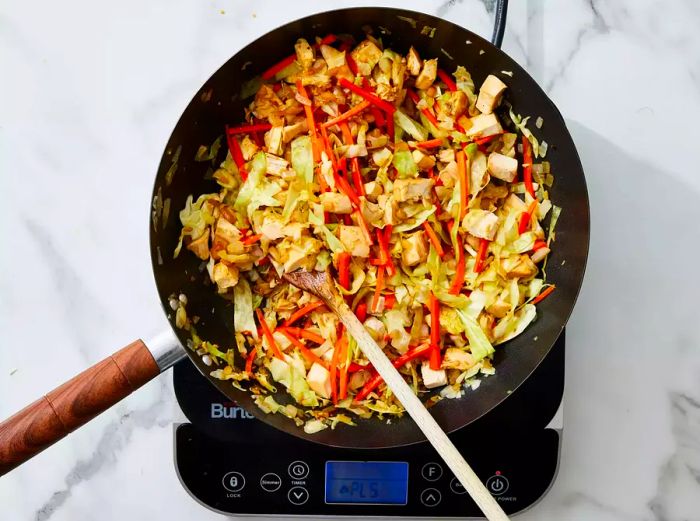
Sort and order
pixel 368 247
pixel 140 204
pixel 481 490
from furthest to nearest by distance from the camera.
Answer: pixel 140 204 < pixel 368 247 < pixel 481 490

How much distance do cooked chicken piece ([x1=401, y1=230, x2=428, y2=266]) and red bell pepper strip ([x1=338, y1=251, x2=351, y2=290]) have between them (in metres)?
0.08

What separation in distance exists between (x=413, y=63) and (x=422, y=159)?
0.47 ft

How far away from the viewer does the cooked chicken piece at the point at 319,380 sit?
1133 millimetres

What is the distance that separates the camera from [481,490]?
102cm

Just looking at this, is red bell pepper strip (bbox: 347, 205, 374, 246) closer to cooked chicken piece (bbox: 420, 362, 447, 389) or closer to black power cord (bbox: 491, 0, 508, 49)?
cooked chicken piece (bbox: 420, 362, 447, 389)

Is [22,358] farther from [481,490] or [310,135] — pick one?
[481,490]

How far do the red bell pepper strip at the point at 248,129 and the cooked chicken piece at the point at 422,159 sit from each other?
0.72 feet

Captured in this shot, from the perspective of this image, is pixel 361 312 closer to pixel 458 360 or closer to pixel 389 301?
pixel 389 301

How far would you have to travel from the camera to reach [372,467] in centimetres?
122

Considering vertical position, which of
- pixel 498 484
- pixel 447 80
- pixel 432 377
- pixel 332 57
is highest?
pixel 332 57

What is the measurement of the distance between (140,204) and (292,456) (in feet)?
1.53

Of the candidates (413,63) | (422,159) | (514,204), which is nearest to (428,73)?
(413,63)

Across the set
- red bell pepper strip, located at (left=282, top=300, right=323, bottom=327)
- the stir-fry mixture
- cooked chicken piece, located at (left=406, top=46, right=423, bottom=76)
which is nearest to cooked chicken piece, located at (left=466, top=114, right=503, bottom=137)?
the stir-fry mixture

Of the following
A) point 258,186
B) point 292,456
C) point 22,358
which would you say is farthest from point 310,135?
point 22,358
